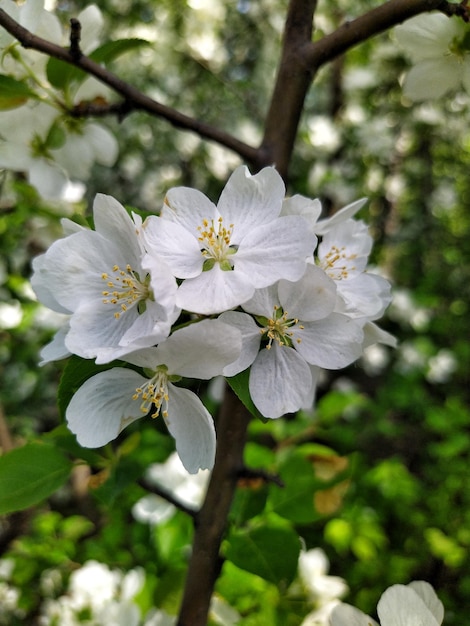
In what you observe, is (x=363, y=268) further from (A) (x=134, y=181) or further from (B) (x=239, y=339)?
(A) (x=134, y=181)

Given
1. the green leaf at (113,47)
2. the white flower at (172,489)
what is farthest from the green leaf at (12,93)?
the white flower at (172,489)

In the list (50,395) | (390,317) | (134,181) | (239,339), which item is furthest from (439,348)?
(239,339)

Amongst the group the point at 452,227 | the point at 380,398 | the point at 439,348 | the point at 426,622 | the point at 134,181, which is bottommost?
the point at 426,622

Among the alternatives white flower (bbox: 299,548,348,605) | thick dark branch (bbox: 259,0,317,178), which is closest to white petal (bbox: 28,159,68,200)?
thick dark branch (bbox: 259,0,317,178)

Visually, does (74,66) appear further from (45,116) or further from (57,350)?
(57,350)

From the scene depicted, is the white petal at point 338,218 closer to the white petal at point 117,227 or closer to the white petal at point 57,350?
the white petal at point 117,227

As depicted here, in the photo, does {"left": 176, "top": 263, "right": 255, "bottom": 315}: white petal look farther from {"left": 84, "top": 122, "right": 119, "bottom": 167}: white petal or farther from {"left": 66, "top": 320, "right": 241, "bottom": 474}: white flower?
{"left": 84, "top": 122, "right": 119, "bottom": 167}: white petal
